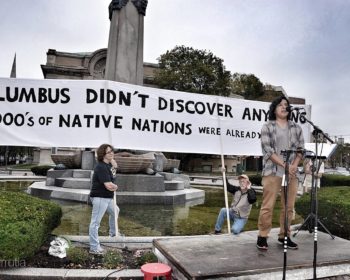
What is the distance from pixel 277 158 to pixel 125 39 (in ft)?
37.6

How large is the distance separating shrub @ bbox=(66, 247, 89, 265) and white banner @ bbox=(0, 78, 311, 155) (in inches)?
80.0

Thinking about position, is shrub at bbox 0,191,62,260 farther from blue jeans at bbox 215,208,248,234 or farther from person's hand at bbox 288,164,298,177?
person's hand at bbox 288,164,298,177

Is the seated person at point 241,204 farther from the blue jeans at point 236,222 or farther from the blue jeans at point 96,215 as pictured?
the blue jeans at point 96,215

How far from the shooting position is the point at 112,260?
483 cm

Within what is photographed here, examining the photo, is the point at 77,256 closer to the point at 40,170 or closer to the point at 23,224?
the point at 23,224

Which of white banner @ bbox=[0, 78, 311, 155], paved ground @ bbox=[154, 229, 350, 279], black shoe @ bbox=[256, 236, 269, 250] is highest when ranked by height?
white banner @ bbox=[0, 78, 311, 155]

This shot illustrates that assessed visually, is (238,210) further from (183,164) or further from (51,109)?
(183,164)

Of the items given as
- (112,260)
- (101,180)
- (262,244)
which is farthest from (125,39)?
(262,244)

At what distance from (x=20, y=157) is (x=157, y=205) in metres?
85.0

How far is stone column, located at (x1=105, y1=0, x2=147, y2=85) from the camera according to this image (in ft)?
48.7

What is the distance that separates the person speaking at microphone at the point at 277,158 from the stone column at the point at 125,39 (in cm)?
1050

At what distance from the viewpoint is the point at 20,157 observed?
288ft

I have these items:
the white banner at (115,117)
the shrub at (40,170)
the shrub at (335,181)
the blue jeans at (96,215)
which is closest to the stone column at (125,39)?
the white banner at (115,117)

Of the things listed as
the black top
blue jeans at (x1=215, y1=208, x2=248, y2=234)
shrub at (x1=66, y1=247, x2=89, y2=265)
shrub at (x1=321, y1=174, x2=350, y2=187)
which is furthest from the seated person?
shrub at (x1=321, y1=174, x2=350, y2=187)
